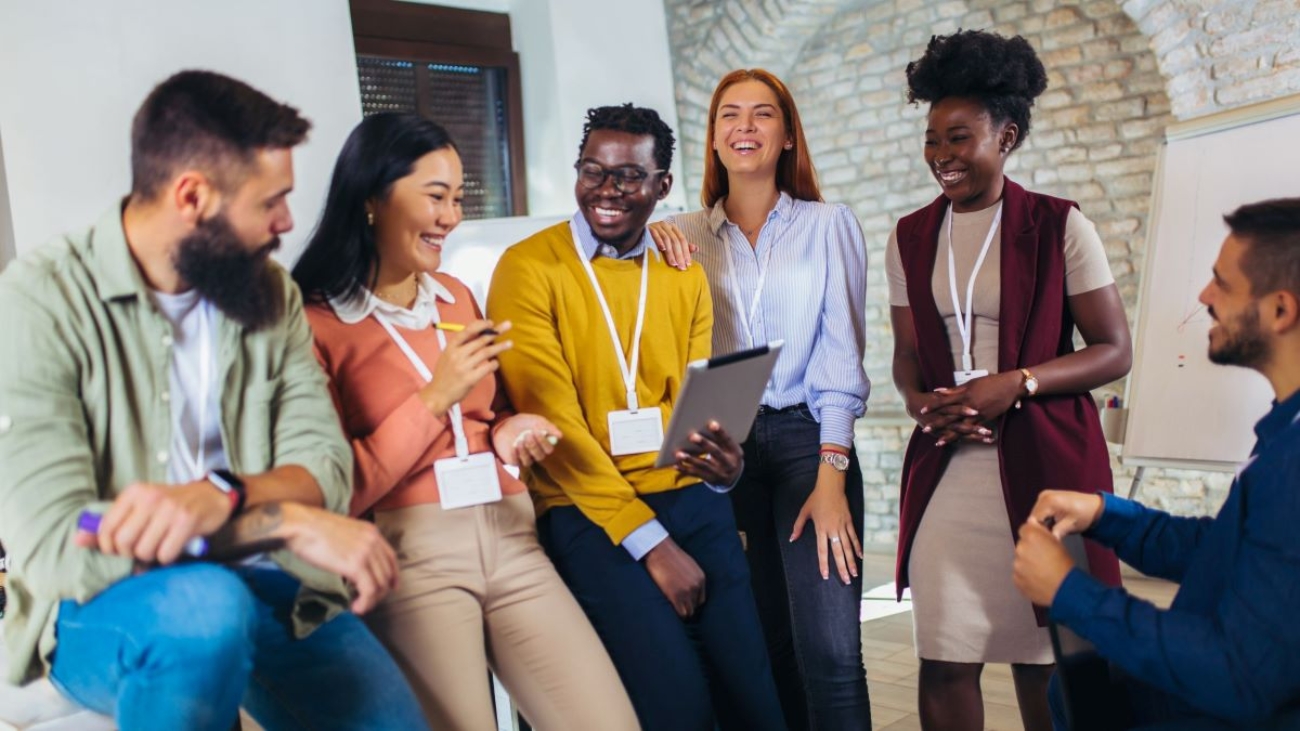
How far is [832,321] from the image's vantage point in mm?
2463

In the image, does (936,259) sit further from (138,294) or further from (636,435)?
(138,294)

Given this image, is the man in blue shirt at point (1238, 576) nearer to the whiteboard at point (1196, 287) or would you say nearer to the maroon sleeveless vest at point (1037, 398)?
the maroon sleeveless vest at point (1037, 398)

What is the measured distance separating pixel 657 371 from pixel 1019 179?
4608 millimetres

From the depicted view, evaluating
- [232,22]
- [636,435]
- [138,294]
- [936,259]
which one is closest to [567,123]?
[232,22]

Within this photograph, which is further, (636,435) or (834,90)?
(834,90)

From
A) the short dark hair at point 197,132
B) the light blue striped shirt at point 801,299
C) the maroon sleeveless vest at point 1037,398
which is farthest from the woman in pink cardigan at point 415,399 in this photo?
the maroon sleeveless vest at point 1037,398

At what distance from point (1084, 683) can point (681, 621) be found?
73 cm

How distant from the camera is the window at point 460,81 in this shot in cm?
505

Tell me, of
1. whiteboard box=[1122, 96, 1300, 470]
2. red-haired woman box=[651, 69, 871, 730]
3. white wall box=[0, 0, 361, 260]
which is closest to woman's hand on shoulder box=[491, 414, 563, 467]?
red-haired woman box=[651, 69, 871, 730]

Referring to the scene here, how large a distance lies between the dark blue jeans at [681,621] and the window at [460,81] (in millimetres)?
3434

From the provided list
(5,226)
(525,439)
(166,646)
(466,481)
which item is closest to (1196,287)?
(525,439)

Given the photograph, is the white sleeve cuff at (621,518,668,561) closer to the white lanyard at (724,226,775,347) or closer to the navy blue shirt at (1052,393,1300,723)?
the white lanyard at (724,226,775,347)

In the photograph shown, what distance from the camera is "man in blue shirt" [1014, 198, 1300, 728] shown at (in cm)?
152

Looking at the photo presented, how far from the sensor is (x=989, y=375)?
2342mm
